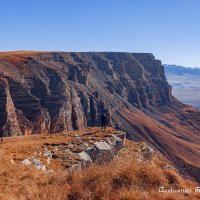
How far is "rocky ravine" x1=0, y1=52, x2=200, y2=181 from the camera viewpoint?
83.0 metres

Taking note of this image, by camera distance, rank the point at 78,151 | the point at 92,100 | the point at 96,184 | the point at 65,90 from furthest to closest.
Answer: the point at 92,100 → the point at 65,90 → the point at 78,151 → the point at 96,184

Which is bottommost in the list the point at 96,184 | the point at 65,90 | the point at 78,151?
the point at 65,90

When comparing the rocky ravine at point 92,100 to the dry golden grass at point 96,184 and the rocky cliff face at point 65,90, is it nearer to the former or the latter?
the rocky cliff face at point 65,90

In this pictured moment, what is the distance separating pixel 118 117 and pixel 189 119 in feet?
176

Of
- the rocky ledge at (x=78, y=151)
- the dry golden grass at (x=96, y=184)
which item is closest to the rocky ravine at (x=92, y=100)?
the rocky ledge at (x=78, y=151)

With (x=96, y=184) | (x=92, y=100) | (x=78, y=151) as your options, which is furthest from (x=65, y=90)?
(x=96, y=184)

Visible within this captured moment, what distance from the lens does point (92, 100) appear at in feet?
381

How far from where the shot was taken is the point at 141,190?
11758 millimetres

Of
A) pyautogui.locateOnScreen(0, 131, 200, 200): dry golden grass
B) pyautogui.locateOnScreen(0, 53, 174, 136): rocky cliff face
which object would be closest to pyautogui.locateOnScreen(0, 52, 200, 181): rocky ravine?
pyautogui.locateOnScreen(0, 53, 174, 136): rocky cliff face

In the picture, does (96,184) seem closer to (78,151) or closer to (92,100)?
(78,151)

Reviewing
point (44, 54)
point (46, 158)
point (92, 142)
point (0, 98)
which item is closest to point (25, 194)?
point (46, 158)

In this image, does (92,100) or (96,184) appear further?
(92,100)

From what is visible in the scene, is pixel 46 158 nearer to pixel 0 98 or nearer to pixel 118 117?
pixel 0 98

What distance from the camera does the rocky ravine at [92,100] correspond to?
83.0 m
